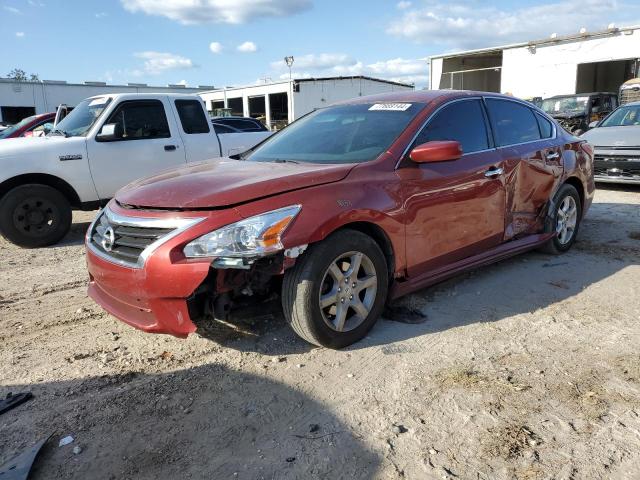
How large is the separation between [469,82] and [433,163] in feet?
102

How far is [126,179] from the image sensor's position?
23.0 ft

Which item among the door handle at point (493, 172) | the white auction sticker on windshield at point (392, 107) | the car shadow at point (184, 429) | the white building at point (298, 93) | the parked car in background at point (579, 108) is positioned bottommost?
the car shadow at point (184, 429)

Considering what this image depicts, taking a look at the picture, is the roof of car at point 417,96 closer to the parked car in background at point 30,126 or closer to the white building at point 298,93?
the parked car in background at point 30,126

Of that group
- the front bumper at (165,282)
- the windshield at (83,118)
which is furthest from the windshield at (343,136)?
the windshield at (83,118)

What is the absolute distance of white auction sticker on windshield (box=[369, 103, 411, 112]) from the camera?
416cm

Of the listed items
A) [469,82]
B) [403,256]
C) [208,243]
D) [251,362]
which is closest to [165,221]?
[208,243]

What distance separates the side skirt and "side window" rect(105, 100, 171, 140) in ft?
16.1

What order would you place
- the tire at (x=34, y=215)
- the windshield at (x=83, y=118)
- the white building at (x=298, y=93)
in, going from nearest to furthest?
1. the tire at (x=34, y=215)
2. the windshield at (x=83, y=118)
3. the white building at (x=298, y=93)

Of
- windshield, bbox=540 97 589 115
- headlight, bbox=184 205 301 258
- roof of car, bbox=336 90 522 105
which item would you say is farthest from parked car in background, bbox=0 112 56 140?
windshield, bbox=540 97 589 115

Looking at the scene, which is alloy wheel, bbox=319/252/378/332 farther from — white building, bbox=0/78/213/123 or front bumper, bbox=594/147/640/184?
white building, bbox=0/78/213/123

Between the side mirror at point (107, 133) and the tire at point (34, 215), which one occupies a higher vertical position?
the side mirror at point (107, 133)

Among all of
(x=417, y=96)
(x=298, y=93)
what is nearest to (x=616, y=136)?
(x=417, y=96)

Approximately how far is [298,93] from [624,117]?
90.6 feet

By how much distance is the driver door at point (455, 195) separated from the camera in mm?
3748
